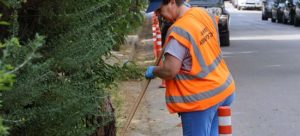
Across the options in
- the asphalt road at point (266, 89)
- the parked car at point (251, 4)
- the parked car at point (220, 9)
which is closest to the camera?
the asphalt road at point (266, 89)

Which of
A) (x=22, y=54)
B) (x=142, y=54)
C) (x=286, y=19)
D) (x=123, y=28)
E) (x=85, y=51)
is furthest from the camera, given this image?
(x=286, y=19)

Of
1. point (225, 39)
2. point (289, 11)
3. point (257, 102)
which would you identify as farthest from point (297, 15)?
point (257, 102)

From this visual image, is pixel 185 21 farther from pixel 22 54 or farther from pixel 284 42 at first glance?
pixel 284 42

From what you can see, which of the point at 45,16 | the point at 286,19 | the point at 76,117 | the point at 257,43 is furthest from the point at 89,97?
the point at 286,19

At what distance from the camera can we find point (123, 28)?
19.5 feet

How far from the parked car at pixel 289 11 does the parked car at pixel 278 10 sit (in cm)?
92

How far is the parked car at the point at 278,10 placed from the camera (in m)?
37.0

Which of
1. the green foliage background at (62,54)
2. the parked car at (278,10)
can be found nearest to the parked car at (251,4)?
the parked car at (278,10)

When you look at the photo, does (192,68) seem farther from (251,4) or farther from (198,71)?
(251,4)

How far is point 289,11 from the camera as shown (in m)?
34.3

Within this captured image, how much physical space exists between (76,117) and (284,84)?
26.6 feet

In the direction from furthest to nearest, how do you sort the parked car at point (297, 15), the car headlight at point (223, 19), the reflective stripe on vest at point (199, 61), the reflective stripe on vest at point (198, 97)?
the parked car at point (297, 15), the car headlight at point (223, 19), the reflective stripe on vest at point (198, 97), the reflective stripe on vest at point (199, 61)

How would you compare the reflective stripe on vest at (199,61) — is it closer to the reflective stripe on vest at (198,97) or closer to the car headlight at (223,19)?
the reflective stripe on vest at (198,97)

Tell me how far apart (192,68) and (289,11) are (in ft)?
102
